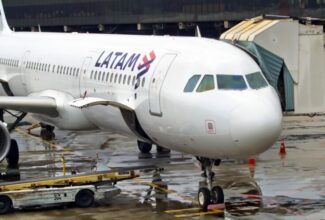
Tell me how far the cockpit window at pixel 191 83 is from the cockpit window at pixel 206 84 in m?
0.16

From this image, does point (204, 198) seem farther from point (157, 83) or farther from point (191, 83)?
point (157, 83)

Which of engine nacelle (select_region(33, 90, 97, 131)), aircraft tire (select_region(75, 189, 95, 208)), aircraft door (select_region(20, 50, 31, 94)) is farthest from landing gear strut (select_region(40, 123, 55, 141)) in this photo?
aircraft tire (select_region(75, 189, 95, 208))

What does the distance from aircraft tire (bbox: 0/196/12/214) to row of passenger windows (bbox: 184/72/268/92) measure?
5061 mm

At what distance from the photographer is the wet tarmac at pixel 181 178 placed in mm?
18203

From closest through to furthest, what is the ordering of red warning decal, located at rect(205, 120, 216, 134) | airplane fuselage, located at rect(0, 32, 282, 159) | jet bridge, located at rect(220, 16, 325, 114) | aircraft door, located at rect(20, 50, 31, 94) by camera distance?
airplane fuselage, located at rect(0, 32, 282, 159)
red warning decal, located at rect(205, 120, 216, 134)
jet bridge, located at rect(220, 16, 325, 114)
aircraft door, located at rect(20, 50, 31, 94)

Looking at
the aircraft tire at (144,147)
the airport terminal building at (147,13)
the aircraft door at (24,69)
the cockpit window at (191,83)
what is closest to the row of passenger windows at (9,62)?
the aircraft door at (24,69)

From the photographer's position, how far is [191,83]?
17.3m

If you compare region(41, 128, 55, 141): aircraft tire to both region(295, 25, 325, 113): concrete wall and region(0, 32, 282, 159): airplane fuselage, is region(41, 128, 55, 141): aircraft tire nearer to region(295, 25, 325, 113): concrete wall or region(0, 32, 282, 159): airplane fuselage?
region(0, 32, 282, 159): airplane fuselage

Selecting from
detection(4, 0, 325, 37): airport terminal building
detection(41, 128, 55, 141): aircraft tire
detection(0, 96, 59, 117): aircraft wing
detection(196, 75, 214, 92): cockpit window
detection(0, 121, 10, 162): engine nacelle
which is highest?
detection(4, 0, 325, 37): airport terminal building

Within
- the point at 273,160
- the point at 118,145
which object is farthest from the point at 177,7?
the point at 273,160

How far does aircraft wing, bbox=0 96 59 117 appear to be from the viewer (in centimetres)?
2455

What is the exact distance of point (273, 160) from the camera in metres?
25.7

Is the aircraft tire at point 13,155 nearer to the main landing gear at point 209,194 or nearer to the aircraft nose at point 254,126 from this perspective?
the main landing gear at point 209,194

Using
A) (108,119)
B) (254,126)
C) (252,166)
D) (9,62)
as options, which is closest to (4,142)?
(108,119)
